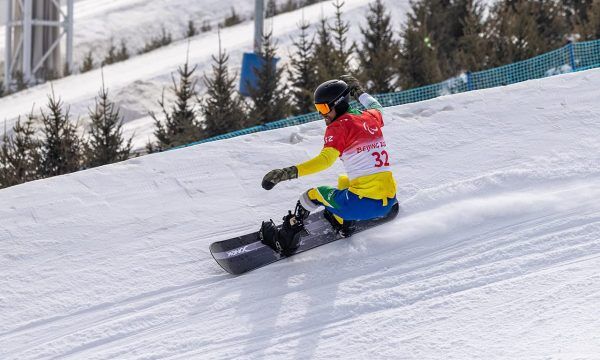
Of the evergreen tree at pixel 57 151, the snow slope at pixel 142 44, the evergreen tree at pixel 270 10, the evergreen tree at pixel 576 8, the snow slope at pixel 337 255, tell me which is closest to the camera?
the snow slope at pixel 337 255

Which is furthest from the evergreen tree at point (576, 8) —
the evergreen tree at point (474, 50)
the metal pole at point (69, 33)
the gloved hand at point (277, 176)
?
the gloved hand at point (277, 176)

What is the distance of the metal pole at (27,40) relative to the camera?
20672 mm

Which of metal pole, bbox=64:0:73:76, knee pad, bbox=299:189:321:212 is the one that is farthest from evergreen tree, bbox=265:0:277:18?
knee pad, bbox=299:189:321:212

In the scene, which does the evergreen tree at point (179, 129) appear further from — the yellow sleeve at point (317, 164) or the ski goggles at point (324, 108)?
the yellow sleeve at point (317, 164)

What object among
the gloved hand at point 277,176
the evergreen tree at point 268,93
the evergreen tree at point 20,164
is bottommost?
the gloved hand at point 277,176

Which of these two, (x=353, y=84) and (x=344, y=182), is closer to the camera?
(x=344, y=182)

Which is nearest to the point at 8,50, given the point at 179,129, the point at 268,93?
the point at 268,93

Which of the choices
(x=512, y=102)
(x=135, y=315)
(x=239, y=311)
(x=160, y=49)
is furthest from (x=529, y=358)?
(x=160, y=49)

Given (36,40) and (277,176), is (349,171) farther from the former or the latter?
(36,40)

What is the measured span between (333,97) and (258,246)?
1.25 m

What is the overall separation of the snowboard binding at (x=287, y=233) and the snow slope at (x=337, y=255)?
0.45 feet

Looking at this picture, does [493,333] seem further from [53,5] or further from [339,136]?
[53,5]

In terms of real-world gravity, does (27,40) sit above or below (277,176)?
above

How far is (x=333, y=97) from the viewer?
18.5 ft
